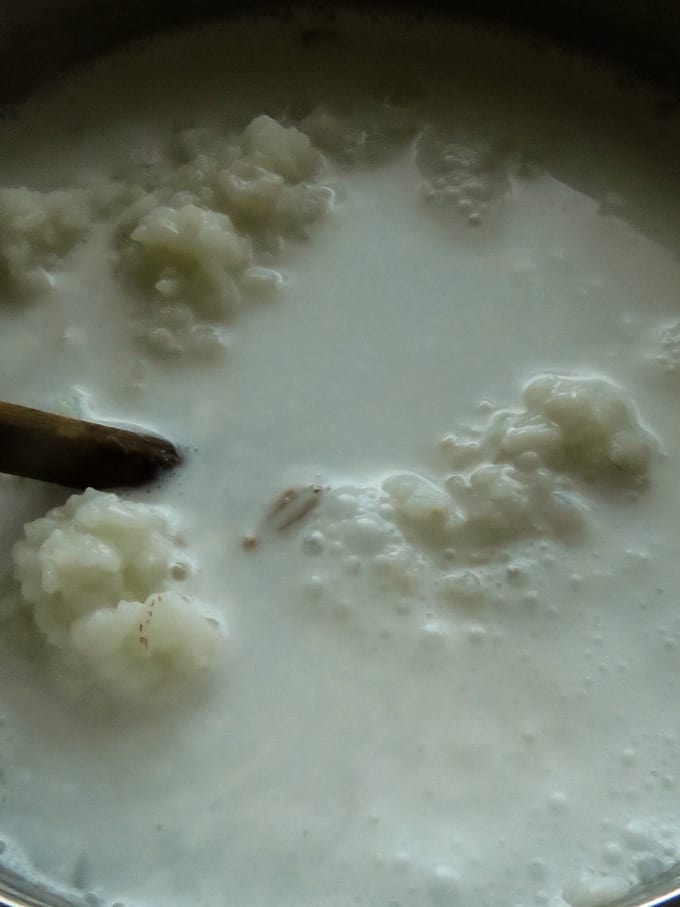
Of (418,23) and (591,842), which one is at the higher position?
(418,23)

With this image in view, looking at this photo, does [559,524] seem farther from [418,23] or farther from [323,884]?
[418,23]

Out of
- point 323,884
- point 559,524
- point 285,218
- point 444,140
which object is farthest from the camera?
point 444,140

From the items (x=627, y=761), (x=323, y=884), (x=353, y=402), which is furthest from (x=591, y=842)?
(x=353, y=402)

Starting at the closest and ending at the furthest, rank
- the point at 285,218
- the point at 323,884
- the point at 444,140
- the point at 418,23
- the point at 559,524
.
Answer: the point at 323,884, the point at 559,524, the point at 285,218, the point at 444,140, the point at 418,23
